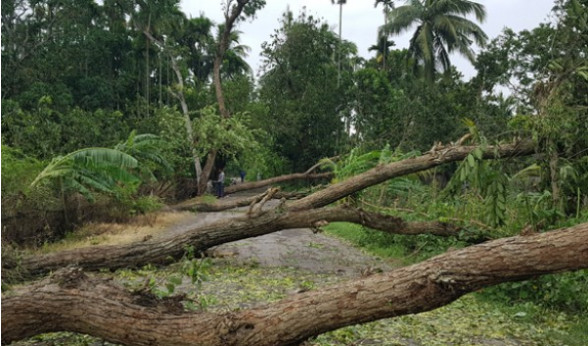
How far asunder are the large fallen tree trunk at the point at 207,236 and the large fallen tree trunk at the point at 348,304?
128 inches

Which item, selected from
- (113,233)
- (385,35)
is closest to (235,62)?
(385,35)

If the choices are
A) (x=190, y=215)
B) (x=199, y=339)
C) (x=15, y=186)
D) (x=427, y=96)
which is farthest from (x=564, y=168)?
(x=427, y=96)

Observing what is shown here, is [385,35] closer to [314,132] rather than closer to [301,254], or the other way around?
[314,132]

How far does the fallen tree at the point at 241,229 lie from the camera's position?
280 inches

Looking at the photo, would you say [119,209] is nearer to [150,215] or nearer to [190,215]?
[150,215]

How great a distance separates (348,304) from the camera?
353 centimetres

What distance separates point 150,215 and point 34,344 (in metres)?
8.40

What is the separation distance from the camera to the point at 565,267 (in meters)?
3.48

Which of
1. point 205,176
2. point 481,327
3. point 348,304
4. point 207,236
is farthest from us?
point 205,176

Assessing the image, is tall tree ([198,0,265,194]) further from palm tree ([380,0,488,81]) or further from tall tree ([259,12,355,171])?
palm tree ([380,0,488,81])

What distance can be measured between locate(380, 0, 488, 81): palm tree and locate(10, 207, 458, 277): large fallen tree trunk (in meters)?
19.0

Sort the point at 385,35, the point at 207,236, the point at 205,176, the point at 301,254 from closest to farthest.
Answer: the point at 207,236 → the point at 301,254 → the point at 205,176 → the point at 385,35

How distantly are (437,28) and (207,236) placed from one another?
72.4ft

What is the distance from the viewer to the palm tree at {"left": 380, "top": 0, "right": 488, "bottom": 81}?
25.9 metres
